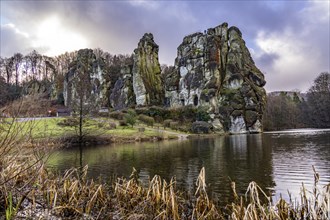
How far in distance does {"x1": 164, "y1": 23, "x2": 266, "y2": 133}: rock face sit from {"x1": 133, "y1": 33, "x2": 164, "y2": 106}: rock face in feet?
12.9

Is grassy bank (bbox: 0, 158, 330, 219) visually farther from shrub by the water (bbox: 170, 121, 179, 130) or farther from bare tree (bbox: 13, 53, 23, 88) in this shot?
bare tree (bbox: 13, 53, 23, 88)

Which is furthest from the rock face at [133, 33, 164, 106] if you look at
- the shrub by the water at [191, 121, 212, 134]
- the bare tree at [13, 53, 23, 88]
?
the bare tree at [13, 53, 23, 88]

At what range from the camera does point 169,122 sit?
2613 inches

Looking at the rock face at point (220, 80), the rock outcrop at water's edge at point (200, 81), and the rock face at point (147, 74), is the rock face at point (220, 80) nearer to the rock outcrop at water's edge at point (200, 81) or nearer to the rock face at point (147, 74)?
the rock outcrop at water's edge at point (200, 81)

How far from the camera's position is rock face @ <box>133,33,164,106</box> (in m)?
85.3

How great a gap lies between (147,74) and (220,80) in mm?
22263

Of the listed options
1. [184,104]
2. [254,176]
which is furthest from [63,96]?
[254,176]

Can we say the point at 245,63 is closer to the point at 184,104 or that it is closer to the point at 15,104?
the point at 184,104

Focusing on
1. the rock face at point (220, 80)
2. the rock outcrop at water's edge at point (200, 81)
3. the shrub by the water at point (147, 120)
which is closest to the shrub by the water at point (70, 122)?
the shrub by the water at point (147, 120)

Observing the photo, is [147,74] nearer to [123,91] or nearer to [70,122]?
[123,91]

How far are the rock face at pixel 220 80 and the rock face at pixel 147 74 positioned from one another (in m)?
3.94

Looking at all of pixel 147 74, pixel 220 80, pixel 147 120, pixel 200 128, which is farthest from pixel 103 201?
pixel 147 74

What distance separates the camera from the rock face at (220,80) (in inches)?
3066

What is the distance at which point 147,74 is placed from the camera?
8900cm
